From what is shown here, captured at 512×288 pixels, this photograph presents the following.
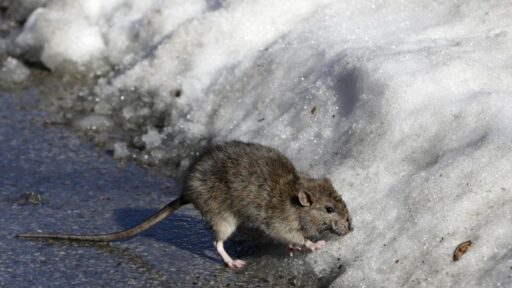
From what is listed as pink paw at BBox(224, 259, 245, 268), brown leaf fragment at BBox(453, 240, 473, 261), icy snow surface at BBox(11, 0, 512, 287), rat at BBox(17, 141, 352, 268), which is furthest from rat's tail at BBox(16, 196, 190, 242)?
brown leaf fragment at BBox(453, 240, 473, 261)

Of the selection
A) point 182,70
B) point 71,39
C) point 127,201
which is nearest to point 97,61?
point 71,39

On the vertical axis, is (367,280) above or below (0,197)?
below

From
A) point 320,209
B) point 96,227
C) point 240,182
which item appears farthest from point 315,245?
point 96,227

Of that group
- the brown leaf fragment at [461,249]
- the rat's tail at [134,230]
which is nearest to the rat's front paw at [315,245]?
the rat's tail at [134,230]

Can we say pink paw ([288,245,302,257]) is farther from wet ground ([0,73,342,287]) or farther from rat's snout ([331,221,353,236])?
rat's snout ([331,221,353,236])

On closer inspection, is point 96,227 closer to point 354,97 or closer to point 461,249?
point 354,97

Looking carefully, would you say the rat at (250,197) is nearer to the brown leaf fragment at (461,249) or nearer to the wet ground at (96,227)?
the wet ground at (96,227)

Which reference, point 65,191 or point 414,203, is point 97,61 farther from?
point 414,203
